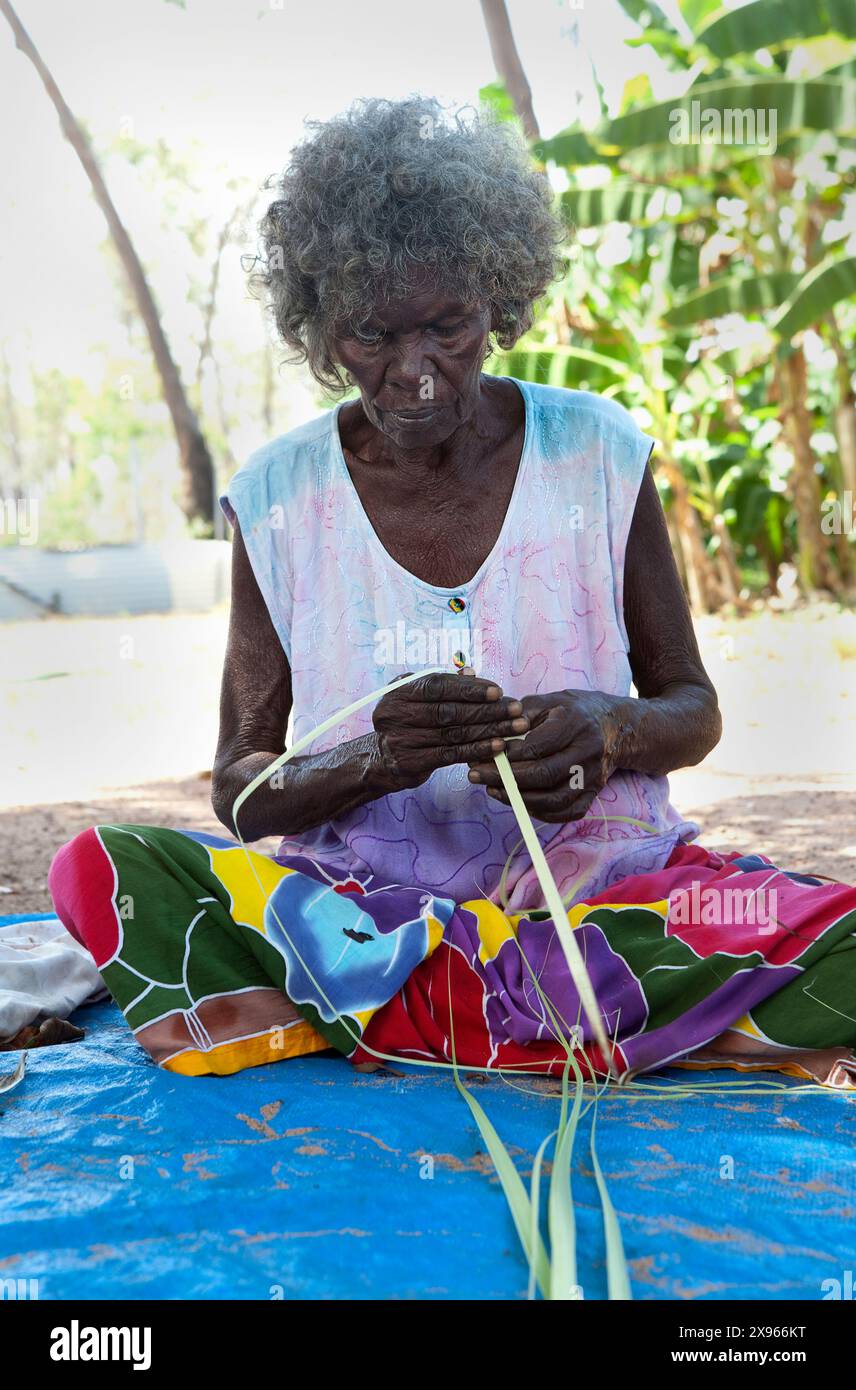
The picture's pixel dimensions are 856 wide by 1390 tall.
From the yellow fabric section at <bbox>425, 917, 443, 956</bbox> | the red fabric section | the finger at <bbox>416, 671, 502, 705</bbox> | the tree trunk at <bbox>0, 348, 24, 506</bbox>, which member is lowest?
the yellow fabric section at <bbox>425, 917, 443, 956</bbox>

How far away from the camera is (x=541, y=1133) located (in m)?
1.77

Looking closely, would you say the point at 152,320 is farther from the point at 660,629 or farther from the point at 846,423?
the point at 660,629

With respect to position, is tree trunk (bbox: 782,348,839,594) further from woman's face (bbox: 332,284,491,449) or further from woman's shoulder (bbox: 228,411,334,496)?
woman's face (bbox: 332,284,491,449)

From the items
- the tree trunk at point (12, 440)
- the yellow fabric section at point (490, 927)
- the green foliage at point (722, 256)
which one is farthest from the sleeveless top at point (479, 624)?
the tree trunk at point (12, 440)

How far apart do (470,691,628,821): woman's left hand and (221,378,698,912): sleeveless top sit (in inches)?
8.6

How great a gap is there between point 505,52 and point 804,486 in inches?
134

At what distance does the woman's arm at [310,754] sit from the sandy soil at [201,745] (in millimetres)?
1887

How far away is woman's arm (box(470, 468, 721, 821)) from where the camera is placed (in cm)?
196

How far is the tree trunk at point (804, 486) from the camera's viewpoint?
8844 mm

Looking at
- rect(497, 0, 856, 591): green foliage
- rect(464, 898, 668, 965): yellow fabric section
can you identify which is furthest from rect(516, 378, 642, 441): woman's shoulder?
rect(497, 0, 856, 591): green foliage

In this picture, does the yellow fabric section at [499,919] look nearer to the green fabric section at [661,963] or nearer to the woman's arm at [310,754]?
the green fabric section at [661,963]
